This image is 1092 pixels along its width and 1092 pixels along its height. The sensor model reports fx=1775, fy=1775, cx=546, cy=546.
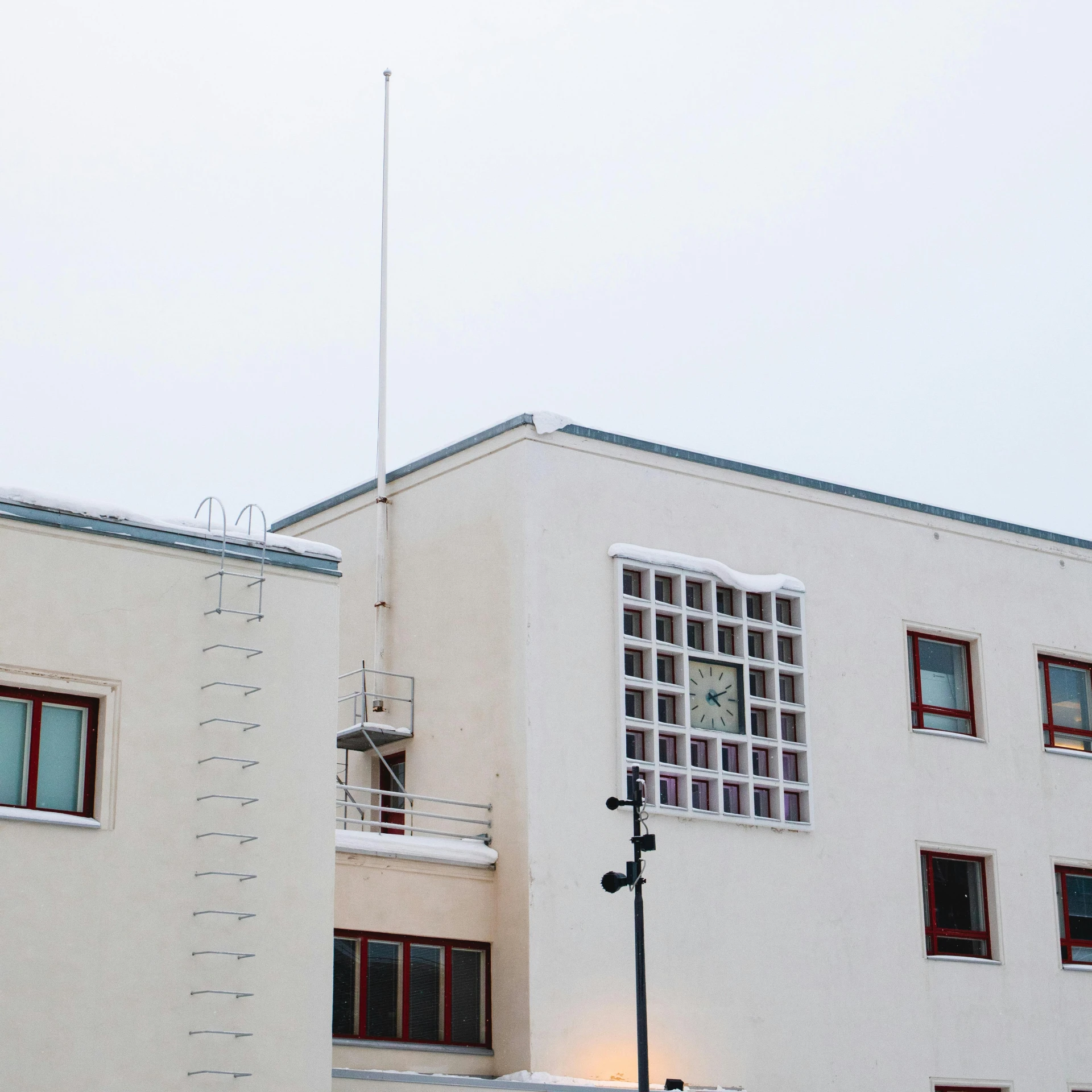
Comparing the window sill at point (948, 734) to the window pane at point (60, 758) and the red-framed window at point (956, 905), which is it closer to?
the red-framed window at point (956, 905)

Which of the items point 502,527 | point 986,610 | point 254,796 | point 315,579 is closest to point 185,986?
point 254,796

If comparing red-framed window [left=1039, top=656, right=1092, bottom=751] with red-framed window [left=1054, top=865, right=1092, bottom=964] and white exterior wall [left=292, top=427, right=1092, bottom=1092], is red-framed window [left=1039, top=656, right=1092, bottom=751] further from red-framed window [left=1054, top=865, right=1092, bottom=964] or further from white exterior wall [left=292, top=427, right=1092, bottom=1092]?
red-framed window [left=1054, top=865, right=1092, bottom=964]

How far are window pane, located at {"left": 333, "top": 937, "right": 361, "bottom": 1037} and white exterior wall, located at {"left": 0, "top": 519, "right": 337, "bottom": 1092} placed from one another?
110 inches

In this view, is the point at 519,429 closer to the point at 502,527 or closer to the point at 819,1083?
the point at 502,527

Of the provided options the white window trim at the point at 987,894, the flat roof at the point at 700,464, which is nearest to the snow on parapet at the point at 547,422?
the flat roof at the point at 700,464

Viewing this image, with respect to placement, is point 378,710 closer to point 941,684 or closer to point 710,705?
point 710,705

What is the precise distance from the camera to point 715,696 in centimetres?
2281

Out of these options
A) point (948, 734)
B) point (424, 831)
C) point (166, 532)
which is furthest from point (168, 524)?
point (948, 734)

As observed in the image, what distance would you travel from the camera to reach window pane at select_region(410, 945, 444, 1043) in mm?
20094

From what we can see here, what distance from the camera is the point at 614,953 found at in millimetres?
20906

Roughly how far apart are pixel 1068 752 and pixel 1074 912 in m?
2.30

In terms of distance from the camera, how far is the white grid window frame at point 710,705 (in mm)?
22078

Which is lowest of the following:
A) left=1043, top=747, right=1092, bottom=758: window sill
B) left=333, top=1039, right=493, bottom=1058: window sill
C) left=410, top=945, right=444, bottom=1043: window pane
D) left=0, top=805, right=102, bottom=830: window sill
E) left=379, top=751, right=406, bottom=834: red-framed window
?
left=333, top=1039, right=493, bottom=1058: window sill

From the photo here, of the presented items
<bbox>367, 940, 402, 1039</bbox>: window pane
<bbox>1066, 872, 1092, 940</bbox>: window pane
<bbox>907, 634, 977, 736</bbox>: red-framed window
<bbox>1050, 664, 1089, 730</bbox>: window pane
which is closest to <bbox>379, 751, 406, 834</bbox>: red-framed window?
<bbox>367, 940, 402, 1039</bbox>: window pane
